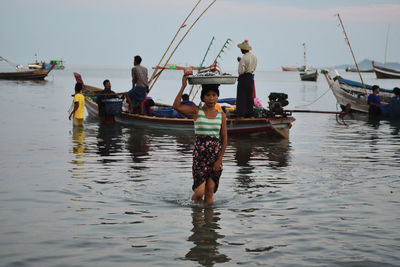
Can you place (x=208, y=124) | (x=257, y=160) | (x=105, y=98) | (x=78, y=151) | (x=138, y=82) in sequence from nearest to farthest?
(x=208, y=124) → (x=257, y=160) → (x=78, y=151) → (x=138, y=82) → (x=105, y=98)

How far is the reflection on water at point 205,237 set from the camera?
182 inches

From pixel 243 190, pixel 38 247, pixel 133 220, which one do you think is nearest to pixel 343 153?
pixel 243 190

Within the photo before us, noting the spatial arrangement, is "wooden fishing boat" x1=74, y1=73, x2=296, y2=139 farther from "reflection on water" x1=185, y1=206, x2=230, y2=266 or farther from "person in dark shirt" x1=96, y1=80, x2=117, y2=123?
"reflection on water" x1=185, y1=206, x2=230, y2=266

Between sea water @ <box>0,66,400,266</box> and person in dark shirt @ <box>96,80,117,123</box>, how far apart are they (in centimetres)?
424

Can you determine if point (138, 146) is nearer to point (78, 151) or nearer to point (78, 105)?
point (78, 151)

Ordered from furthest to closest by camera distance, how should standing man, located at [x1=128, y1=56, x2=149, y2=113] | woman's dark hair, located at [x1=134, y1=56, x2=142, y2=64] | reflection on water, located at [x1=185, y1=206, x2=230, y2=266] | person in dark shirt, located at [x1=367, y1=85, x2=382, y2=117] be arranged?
person in dark shirt, located at [x1=367, y1=85, x2=382, y2=117] → standing man, located at [x1=128, y1=56, x2=149, y2=113] → woman's dark hair, located at [x1=134, y1=56, x2=142, y2=64] → reflection on water, located at [x1=185, y1=206, x2=230, y2=266]

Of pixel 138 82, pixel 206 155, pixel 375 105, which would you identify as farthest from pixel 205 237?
pixel 375 105

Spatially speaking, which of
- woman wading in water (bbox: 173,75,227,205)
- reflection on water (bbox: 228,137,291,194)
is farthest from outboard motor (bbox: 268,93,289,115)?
woman wading in water (bbox: 173,75,227,205)

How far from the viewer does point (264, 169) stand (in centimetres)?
926

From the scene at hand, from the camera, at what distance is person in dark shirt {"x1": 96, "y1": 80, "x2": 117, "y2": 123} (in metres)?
16.1

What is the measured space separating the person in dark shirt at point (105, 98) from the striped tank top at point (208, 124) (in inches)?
418

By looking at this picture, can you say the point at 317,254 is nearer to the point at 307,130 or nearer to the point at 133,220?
the point at 133,220

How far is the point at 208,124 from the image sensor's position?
5.70 m

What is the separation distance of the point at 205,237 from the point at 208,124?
1.22 metres
